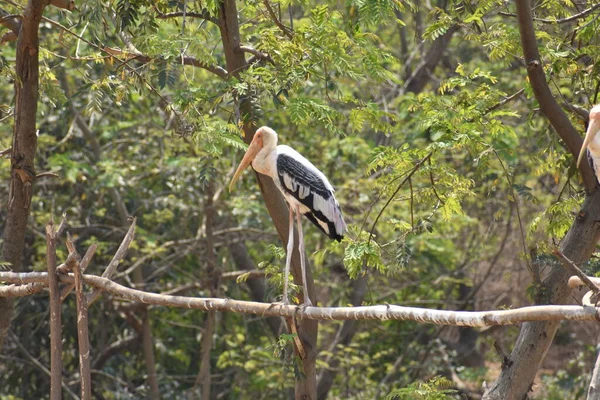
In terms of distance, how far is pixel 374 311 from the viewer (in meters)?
4.23

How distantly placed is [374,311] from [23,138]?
2.65 metres

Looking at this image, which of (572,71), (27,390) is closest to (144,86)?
(572,71)

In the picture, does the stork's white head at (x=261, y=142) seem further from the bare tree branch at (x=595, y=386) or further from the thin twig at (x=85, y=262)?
the bare tree branch at (x=595, y=386)

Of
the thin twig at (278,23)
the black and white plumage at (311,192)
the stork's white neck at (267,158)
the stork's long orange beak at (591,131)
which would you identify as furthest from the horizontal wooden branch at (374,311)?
the thin twig at (278,23)

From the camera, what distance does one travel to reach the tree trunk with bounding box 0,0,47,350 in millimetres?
5531

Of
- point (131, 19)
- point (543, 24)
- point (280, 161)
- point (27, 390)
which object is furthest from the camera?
point (27, 390)

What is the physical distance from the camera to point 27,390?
1035cm

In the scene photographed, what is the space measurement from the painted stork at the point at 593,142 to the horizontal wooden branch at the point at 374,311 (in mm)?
1370

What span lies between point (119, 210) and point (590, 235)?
524 cm

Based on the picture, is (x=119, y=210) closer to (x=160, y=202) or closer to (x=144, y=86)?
(x=160, y=202)

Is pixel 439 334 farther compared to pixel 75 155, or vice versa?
pixel 439 334

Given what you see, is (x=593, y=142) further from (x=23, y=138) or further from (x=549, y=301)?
(x=23, y=138)

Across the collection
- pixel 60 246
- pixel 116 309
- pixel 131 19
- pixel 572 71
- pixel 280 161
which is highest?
pixel 131 19

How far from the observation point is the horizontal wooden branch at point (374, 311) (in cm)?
348
